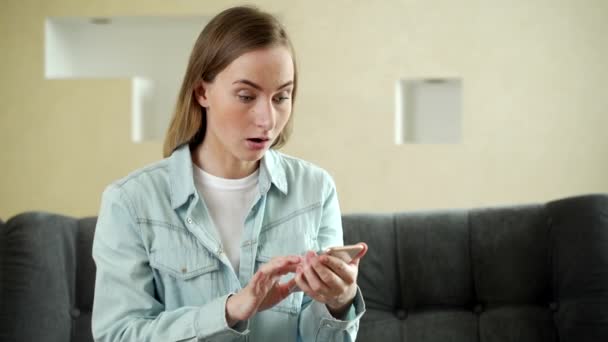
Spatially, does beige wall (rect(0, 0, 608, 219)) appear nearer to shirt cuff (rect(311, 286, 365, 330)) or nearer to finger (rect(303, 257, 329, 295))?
shirt cuff (rect(311, 286, 365, 330))

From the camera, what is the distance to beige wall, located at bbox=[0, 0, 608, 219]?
4582mm

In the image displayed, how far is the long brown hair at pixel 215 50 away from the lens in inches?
73.6

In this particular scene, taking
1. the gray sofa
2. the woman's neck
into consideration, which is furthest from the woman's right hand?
the gray sofa

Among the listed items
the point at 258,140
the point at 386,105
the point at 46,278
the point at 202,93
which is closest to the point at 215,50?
the point at 202,93

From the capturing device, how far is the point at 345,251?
65.3 inches

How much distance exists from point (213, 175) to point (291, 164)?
21 cm

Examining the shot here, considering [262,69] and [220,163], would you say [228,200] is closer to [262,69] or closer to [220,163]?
[220,163]

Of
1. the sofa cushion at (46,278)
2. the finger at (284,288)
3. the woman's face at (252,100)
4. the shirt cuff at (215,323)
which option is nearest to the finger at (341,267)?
the finger at (284,288)

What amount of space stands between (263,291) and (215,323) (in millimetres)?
146

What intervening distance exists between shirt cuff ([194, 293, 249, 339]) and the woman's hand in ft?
0.55

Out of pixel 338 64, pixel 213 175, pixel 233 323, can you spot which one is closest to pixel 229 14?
pixel 213 175

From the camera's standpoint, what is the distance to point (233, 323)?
1.75 metres

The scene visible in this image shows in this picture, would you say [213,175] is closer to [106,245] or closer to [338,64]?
[106,245]

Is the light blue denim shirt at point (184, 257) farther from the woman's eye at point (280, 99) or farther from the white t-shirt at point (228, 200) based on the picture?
the woman's eye at point (280, 99)
